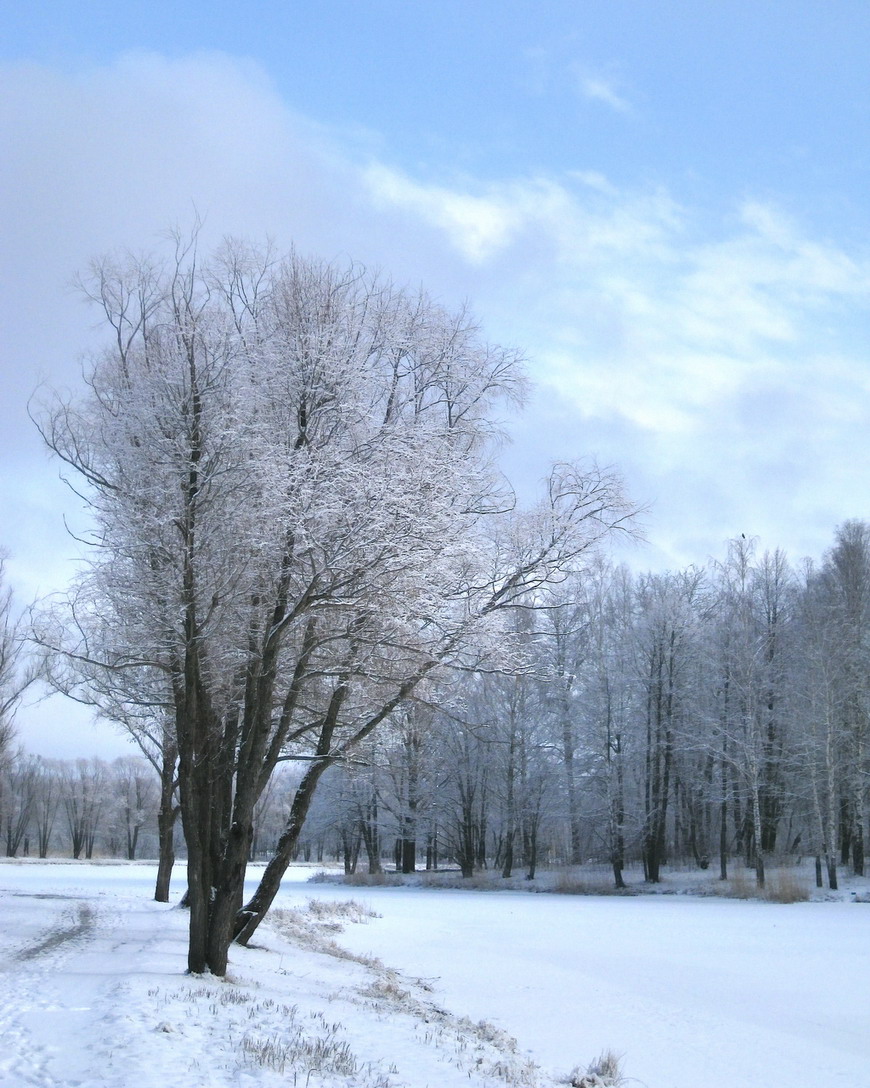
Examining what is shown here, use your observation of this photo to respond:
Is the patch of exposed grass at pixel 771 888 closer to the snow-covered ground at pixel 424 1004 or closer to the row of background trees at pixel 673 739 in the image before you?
the row of background trees at pixel 673 739

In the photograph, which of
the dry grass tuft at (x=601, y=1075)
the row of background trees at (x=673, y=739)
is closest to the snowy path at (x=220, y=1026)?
the dry grass tuft at (x=601, y=1075)

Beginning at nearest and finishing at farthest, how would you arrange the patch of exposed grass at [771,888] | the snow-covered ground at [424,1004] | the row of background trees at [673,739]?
1. the snow-covered ground at [424,1004]
2. the patch of exposed grass at [771,888]
3. the row of background trees at [673,739]

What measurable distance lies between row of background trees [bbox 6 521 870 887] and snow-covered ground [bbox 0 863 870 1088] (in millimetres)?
12593

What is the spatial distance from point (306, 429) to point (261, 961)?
798 centimetres

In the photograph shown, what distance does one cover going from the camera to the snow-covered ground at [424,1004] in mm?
7391

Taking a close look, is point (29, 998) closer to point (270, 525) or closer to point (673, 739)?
point (270, 525)

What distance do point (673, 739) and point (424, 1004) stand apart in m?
33.0

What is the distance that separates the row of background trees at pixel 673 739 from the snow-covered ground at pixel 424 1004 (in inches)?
496

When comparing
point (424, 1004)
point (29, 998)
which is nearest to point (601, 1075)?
point (424, 1004)

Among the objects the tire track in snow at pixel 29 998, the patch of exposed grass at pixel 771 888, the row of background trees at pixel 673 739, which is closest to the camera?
the tire track in snow at pixel 29 998

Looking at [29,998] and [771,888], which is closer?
[29,998]

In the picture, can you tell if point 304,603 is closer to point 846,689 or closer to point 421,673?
point 421,673

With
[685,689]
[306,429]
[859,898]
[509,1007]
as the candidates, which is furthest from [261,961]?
[685,689]

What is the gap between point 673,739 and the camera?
43406 mm
